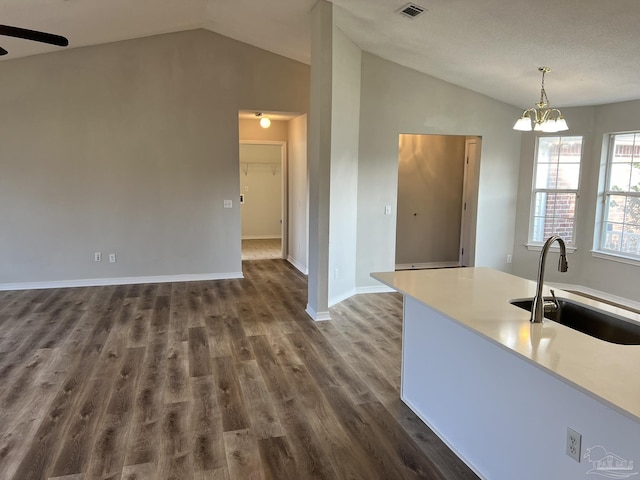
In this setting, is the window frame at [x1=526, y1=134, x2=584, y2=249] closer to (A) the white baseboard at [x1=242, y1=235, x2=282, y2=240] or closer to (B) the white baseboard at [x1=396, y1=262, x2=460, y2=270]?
(B) the white baseboard at [x1=396, y1=262, x2=460, y2=270]

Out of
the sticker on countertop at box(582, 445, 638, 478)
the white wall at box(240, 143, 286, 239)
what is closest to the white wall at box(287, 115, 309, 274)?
the white wall at box(240, 143, 286, 239)

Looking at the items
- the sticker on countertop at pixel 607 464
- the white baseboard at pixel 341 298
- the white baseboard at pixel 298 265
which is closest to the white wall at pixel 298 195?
the white baseboard at pixel 298 265

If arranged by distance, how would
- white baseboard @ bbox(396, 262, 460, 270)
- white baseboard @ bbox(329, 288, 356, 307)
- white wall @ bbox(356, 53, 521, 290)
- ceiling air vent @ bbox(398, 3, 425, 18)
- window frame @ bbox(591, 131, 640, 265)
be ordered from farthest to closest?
white baseboard @ bbox(396, 262, 460, 270) → white wall @ bbox(356, 53, 521, 290) → window frame @ bbox(591, 131, 640, 265) → white baseboard @ bbox(329, 288, 356, 307) → ceiling air vent @ bbox(398, 3, 425, 18)

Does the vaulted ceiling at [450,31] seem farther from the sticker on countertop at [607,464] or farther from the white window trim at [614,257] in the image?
the sticker on countertop at [607,464]

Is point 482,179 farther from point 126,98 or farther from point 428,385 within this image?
point 126,98

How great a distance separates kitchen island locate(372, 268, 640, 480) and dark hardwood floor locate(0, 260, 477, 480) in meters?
0.24

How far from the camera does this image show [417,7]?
3.91 meters

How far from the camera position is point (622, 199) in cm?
565

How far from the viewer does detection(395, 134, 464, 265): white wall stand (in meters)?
7.52

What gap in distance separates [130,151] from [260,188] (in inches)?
180

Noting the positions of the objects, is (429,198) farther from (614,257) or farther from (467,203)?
(614,257)

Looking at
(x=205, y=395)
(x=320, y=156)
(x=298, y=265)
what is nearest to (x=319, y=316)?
(x=320, y=156)

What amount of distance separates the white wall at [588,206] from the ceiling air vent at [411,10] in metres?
3.12

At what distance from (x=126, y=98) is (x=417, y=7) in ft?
13.1
